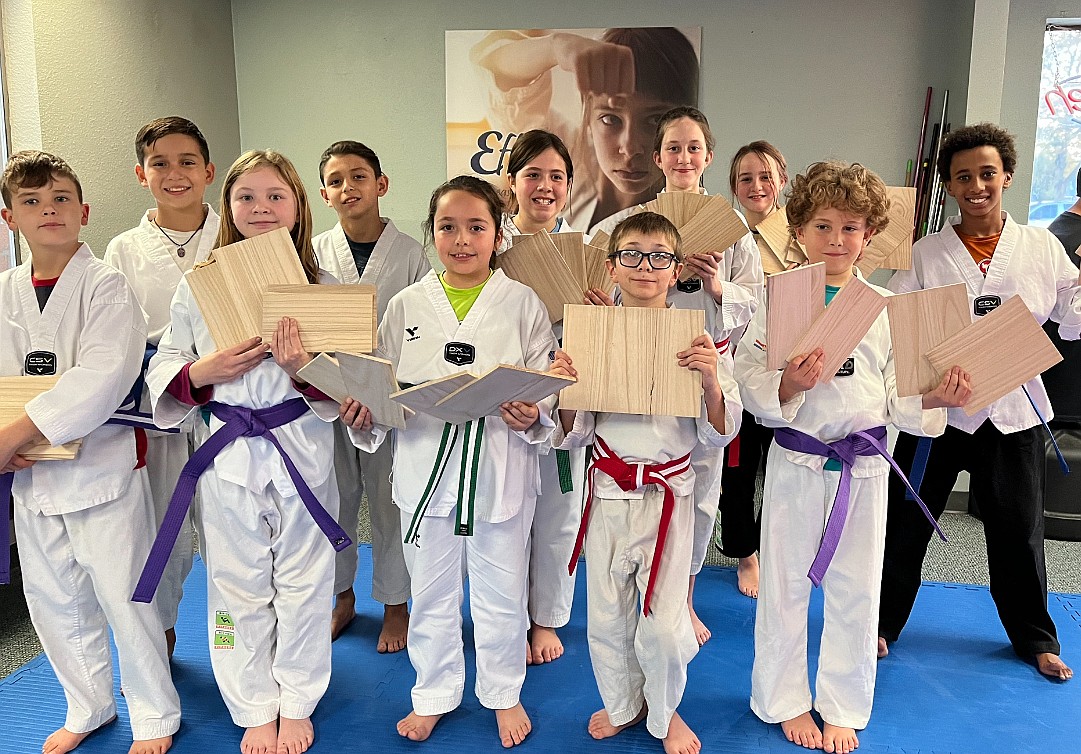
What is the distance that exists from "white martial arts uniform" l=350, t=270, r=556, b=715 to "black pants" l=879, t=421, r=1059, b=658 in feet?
4.32

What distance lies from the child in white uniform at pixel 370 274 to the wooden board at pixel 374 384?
Answer: 75 cm

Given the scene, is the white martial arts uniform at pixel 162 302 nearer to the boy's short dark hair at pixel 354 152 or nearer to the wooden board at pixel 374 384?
the boy's short dark hair at pixel 354 152

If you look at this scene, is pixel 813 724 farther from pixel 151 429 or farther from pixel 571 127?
pixel 571 127

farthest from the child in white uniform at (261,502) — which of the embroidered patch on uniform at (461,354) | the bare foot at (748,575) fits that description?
the bare foot at (748,575)

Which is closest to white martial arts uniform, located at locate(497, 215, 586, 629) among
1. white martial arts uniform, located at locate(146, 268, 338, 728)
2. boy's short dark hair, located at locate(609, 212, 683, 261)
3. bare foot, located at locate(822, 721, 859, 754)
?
boy's short dark hair, located at locate(609, 212, 683, 261)

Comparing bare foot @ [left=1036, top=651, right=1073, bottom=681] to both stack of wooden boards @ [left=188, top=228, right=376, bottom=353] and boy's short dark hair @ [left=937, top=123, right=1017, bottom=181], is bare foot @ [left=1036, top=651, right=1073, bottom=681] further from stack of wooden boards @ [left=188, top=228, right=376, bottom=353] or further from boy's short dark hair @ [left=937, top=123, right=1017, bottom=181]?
stack of wooden boards @ [left=188, top=228, right=376, bottom=353]

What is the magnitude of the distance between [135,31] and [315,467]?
3066 mm

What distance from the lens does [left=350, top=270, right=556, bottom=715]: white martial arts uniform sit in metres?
2.13

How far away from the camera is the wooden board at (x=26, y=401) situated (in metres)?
1.97

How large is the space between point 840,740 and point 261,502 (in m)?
1.67

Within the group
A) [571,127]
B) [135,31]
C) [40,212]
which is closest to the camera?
[40,212]

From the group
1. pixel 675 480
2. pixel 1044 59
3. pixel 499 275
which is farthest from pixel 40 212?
pixel 1044 59

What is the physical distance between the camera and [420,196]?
495cm

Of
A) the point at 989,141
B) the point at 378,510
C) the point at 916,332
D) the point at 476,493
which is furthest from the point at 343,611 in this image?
the point at 989,141
